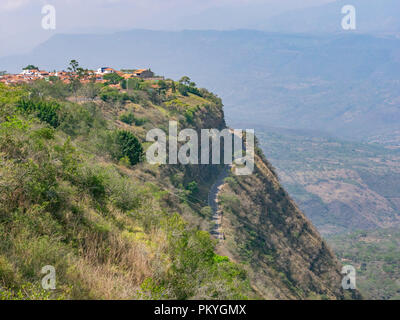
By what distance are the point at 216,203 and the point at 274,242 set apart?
6.91m

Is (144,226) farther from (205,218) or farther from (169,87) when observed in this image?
(169,87)

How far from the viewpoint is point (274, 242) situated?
35.5 meters

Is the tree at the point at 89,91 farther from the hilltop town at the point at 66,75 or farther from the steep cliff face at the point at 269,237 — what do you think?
the steep cliff face at the point at 269,237

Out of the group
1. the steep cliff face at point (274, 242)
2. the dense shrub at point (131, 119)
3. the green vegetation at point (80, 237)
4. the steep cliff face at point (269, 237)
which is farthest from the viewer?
the dense shrub at point (131, 119)

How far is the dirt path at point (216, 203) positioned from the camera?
3015 cm

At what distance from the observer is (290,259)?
1378 inches

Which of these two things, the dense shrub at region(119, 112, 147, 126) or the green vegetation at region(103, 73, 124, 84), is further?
the green vegetation at region(103, 73, 124, 84)

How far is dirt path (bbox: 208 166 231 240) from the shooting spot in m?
30.1

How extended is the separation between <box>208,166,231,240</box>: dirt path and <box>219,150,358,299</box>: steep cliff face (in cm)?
53

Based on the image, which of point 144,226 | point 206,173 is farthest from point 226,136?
point 144,226

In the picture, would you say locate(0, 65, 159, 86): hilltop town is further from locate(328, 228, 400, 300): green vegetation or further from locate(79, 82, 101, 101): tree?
locate(328, 228, 400, 300): green vegetation

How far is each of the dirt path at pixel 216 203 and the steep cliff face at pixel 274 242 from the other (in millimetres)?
527

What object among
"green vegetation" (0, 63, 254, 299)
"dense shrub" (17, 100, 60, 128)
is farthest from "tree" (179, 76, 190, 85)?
"green vegetation" (0, 63, 254, 299)

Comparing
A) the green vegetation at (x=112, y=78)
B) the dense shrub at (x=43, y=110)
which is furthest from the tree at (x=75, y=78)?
the dense shrub at (x=43, y=110)
